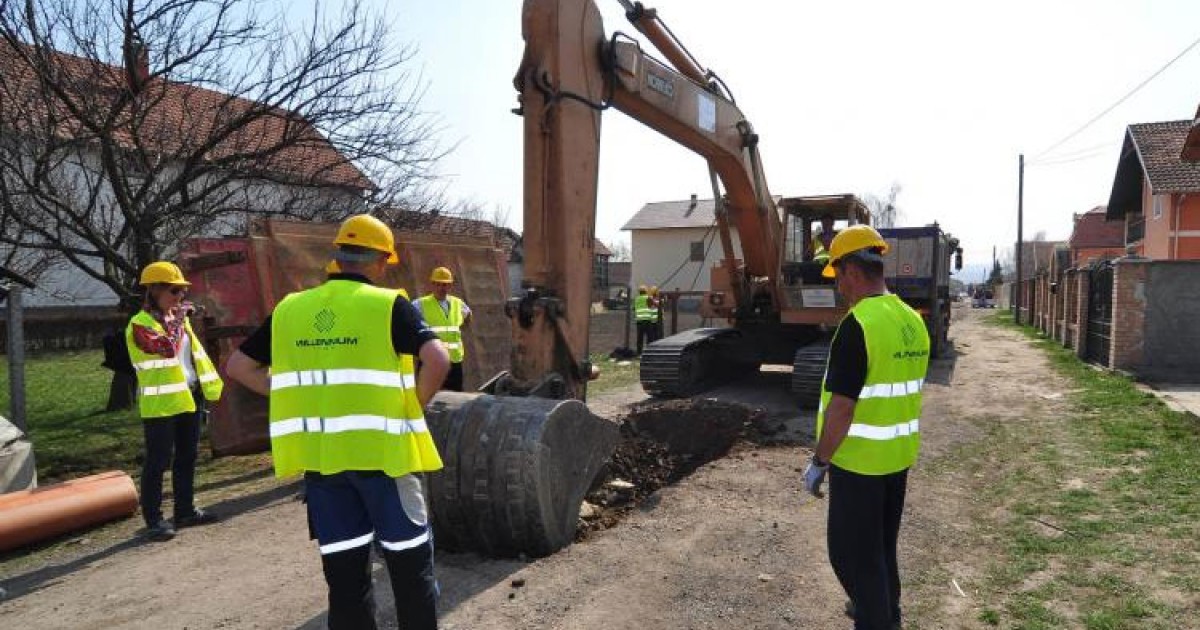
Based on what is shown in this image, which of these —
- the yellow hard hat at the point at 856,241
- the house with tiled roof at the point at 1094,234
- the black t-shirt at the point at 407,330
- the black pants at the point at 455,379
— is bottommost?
the black pants at the point at 455,379

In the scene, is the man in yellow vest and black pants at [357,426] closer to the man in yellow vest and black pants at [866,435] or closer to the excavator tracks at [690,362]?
the man in yellow vest and black pants at [866,435]

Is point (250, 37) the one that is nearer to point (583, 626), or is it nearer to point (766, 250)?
point (766, 250)

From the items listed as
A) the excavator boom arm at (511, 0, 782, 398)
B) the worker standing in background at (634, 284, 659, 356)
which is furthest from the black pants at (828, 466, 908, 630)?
the worker standing in background at (634, 284, 659, 356)

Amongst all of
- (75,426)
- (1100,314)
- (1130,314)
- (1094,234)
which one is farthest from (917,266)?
(1094,234)

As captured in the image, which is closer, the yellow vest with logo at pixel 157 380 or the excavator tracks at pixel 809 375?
the yellow vest with logo at pixel 157 380

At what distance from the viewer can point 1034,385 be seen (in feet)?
39.3

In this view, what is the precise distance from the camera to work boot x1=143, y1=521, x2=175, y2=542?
5434mm

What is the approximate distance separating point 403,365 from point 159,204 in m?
6.81

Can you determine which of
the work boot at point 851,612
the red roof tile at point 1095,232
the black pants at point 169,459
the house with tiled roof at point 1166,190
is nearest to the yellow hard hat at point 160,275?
the black pants at point 169,459

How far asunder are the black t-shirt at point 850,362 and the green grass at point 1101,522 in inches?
64.8

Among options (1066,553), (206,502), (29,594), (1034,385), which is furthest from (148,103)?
(1034,385)

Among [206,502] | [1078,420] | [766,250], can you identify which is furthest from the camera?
[766,250]

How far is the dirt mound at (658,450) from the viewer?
223 inches

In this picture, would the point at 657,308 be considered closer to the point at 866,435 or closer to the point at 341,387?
the point at 866,435
